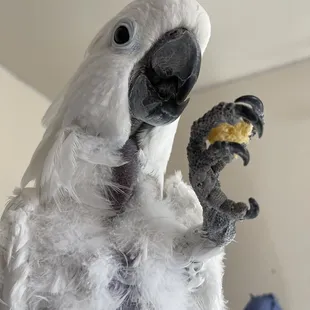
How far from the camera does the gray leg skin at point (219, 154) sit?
731 mm

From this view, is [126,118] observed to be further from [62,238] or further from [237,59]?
[237,59]

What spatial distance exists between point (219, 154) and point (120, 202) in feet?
0.80

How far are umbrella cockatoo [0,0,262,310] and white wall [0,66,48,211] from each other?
597 millimetres

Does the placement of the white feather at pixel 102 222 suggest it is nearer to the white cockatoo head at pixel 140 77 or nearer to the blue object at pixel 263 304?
the white cockatoo head at pixel 140 77

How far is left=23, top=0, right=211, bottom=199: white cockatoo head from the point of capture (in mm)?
881

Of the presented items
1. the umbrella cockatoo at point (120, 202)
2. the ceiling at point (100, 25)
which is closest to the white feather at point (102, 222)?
the umbrella cockatoo at point (120, 202)

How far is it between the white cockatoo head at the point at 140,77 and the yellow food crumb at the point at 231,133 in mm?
162

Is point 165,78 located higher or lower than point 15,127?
higher

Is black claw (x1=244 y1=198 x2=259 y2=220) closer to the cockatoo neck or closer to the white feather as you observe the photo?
the white feather

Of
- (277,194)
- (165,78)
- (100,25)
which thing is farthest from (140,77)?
(277,194)

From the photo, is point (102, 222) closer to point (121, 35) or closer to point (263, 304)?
point (121, 35)

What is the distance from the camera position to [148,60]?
36.0 inches

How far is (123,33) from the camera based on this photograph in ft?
Answer: 3.08

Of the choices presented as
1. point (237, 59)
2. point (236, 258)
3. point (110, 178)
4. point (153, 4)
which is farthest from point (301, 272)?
point (153, 4)
